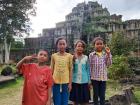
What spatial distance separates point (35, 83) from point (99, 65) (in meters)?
1.54

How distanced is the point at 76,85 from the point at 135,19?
2392cm

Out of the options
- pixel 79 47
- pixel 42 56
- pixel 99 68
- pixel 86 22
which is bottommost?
pixel 99 68

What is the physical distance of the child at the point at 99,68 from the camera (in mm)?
6047

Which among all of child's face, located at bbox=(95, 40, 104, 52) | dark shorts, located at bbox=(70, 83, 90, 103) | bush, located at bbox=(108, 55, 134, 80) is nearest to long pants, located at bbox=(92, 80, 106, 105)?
dark shorts, located at bbox=(70, 83, 90, 103)

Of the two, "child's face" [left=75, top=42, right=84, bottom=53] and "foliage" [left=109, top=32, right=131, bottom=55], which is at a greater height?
"foliage" [left=109, top=32, right=131, bottom=55]

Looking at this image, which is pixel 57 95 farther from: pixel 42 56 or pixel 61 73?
pixel 42 56

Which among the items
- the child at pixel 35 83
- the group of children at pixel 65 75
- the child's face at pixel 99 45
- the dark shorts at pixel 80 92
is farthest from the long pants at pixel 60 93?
the child's face at pixel 99 45

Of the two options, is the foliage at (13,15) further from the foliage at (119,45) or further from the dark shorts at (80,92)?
the dark shorts at (80,92)

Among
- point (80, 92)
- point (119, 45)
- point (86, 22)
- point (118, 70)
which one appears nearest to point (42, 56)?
point (80, 92)

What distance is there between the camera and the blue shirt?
5.86m

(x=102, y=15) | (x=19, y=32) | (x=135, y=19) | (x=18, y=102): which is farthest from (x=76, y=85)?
(x=102, y=15)

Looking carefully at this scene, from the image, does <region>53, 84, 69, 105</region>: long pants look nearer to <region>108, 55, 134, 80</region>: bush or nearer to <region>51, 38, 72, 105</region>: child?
<region>51, 38, 72, 105</region>: child

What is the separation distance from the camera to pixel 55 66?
5.67 meters

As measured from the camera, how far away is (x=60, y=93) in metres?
5.66
